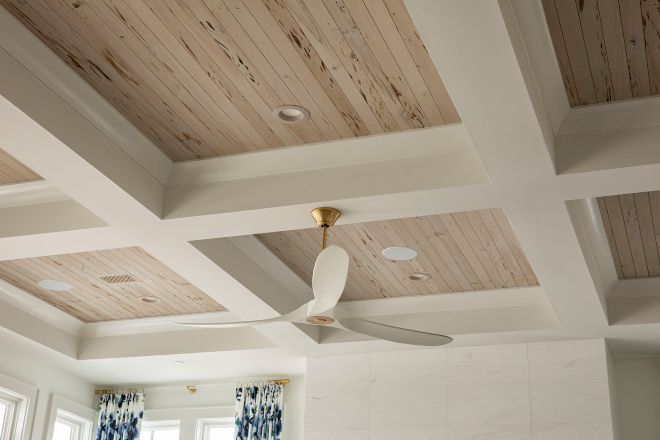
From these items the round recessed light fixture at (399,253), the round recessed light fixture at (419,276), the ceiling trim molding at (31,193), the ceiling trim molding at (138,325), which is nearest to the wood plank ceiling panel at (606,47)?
the round recessed light fixture at (399,253)

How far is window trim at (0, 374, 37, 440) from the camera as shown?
5859mm

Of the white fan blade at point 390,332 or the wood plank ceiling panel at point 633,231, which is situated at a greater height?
the wood plank ceiling panel at point 633,231

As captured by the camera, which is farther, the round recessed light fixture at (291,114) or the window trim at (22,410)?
the window trim at (22,410)

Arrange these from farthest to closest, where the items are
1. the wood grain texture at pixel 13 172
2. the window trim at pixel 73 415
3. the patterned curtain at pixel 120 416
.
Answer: the patterned curtain at pixel 120 416, the window trim at pixel 73 415, the wood grain texture at pixel 13 172

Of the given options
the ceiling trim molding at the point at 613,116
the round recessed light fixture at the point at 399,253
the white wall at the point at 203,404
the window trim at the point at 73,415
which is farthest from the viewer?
the white wall at the point at 203,404

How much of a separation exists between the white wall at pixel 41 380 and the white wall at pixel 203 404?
21.1 inches

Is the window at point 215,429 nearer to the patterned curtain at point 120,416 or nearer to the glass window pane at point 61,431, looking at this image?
the patterned curtain at point 120,416

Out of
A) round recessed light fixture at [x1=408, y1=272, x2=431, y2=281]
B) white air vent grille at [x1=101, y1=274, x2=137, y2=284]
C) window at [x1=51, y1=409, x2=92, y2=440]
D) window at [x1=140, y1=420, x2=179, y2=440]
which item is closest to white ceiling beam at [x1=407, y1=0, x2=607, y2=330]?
round recessed light fixture at [x1=408, y1=272, x2=431, y2=281]

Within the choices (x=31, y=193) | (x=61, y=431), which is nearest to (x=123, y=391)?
(x=61, y=431)

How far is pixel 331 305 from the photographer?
129 inches

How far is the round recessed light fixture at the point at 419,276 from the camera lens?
4.86 m

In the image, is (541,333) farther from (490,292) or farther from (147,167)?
(147,167)

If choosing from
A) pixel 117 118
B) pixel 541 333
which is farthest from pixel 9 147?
pixel 541 333

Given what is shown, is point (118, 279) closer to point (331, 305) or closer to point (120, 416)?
point (120, 416)
